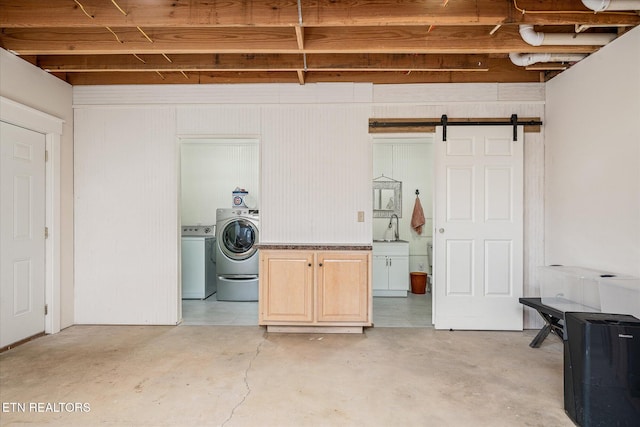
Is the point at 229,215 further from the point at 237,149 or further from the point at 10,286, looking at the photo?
the point at 10,286

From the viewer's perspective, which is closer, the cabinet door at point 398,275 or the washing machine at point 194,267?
the washing machine at point 194,267

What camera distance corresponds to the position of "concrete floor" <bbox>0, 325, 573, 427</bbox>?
2.24 meters

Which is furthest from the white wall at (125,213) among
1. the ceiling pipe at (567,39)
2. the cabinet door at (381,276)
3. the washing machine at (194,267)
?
the ceiling pipe at (567,39)

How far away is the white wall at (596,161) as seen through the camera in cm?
281

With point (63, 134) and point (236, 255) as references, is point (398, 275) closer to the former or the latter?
point (236, 255)

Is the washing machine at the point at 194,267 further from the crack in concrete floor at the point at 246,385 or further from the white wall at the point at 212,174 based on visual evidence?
the crack in concrete floor at the point at 246,385

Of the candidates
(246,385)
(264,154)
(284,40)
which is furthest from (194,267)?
(284,40)

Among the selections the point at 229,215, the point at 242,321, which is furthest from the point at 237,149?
the point at 242,321

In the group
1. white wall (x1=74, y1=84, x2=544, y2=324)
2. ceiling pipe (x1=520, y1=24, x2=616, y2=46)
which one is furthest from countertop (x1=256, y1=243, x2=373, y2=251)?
ceiling pipe (x1=520, y1=24, x2=616, y2=46)

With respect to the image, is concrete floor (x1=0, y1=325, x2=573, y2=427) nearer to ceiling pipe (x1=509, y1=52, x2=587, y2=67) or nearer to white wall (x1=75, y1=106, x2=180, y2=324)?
white wall (x1=75, y1=106, x2=180, y2=324)

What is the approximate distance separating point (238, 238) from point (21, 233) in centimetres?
248

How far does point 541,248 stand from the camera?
13.0 feet

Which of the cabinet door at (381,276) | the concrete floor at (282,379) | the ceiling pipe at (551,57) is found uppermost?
the ceiling pipe at (551,57)

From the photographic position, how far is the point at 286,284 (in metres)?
3.78
